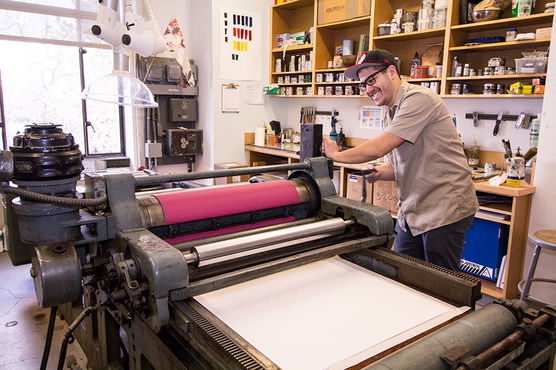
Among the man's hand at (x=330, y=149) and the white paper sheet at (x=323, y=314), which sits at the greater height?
the man's hand at (x=330, y=149)

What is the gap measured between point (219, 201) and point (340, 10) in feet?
11.1

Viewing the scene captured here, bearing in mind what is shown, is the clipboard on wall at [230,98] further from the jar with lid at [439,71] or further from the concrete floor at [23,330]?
the concrete floor at [23,330]

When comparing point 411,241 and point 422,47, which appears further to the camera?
point 422,47

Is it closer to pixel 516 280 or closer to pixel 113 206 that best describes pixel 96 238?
pixel 113 206

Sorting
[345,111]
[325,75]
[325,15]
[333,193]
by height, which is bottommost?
[333,193]

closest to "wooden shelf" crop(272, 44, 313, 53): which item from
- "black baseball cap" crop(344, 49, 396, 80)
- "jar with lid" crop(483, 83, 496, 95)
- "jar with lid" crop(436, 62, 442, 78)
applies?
"jar with lid" crop(436, 62, 442, 78)

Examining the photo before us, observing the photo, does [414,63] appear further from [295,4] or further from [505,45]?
[295,4]

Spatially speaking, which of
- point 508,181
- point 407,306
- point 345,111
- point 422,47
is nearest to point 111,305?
point 407,306

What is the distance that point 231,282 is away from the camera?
Result: 1.10m

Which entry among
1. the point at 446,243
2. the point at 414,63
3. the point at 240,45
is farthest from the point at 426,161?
the point at 240,45

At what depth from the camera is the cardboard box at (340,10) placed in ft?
13.0

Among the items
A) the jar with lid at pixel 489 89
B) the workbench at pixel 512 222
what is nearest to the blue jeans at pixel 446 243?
the workbench at pixel 512 222

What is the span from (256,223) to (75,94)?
3835mm

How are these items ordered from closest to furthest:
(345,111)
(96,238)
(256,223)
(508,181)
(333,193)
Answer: (96,238), (256,223), (333,193), (508,181), (345,111)
